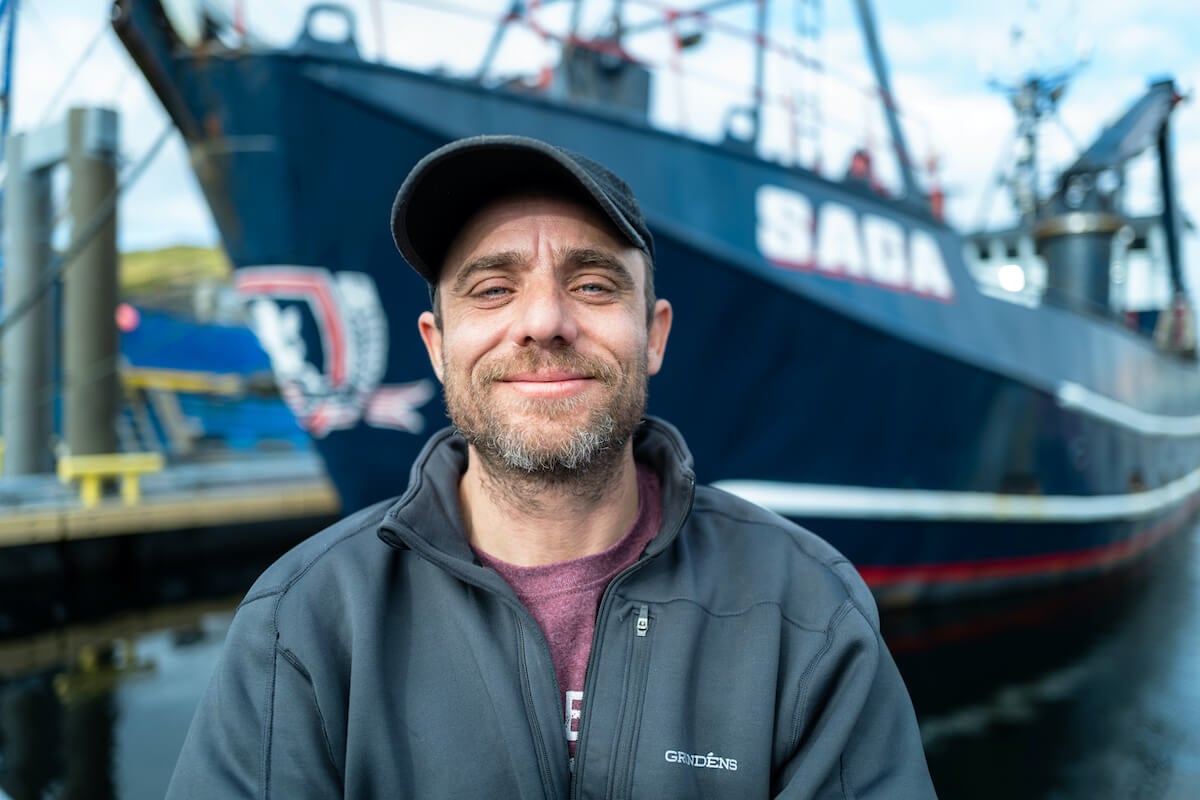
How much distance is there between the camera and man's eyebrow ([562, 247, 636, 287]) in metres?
1.38

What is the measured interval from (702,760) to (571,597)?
32cm

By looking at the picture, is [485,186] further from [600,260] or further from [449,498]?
[449,498]

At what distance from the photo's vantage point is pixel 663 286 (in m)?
4.21

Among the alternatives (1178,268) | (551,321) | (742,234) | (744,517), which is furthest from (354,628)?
(1178,268)

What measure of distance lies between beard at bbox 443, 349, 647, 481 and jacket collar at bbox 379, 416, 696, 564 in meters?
0.12

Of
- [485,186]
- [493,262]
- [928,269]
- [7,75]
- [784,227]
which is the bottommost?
[493,262]

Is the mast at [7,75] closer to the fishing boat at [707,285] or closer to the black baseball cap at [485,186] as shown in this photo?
the fishing boat at [707,285]

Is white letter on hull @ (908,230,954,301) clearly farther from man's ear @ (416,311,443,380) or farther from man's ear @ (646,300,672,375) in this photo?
man's ear @ (416,311,443,380)

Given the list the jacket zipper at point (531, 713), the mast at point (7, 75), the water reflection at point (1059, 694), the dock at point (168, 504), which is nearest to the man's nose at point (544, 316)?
the jacket zipper at point (531, 713)

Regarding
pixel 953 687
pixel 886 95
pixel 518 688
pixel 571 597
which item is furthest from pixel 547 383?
pixel 886 95

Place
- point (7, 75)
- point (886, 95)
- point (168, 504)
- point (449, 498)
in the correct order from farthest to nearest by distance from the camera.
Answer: point (168, 504) < point (886, 95) < point (7, 75) < point (449, 498)

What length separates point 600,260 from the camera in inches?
54.7

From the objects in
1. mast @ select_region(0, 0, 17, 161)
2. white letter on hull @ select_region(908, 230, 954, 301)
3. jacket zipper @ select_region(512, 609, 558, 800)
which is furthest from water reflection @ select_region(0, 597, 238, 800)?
white letter on hull @ select_region(908, 230, 954, 301)

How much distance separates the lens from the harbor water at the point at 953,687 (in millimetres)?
4152
